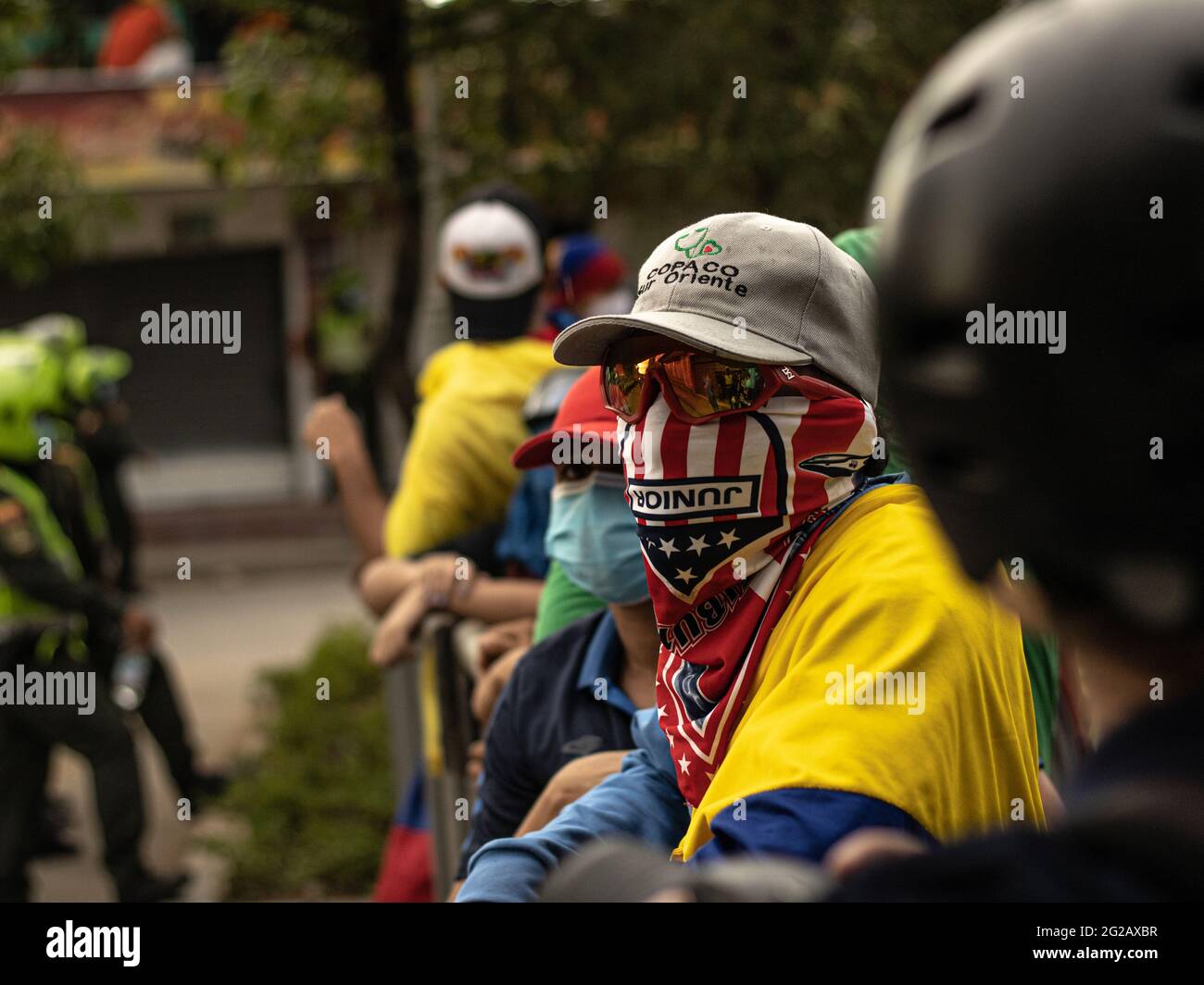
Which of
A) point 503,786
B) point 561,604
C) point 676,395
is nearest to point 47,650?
point 561,604

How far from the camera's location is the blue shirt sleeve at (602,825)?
181cm

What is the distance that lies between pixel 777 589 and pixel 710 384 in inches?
10.4

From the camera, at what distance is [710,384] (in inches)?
75.6

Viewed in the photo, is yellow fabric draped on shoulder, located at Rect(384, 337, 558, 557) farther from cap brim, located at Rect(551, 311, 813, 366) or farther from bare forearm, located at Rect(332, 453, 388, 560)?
cap brim, located at Rect(551, 311, 813, 366)

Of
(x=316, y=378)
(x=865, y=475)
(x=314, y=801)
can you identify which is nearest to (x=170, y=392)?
(x=316, y=378)

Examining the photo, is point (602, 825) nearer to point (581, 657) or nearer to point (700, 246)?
point (700, 246)

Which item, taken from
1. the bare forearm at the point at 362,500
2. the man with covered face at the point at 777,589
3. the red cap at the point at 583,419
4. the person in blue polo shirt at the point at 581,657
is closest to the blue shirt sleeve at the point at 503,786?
the person in blue polo shirt at the point at 581,657

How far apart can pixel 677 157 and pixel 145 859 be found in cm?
404

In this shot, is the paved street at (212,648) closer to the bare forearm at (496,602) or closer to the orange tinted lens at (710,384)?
the bare forearm at (496,602)

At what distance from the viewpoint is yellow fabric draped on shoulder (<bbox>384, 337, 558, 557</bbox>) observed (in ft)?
14.8

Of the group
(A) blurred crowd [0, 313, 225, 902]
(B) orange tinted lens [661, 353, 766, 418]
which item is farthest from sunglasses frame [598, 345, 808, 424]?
(A) blurred crowd [0, 313, 225, 902]

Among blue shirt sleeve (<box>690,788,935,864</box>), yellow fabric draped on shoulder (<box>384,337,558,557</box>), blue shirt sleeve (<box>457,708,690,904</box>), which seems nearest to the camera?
blue shirt sleeve (<box>690,788,935,864</box>)

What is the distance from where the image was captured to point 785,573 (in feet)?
6.15
